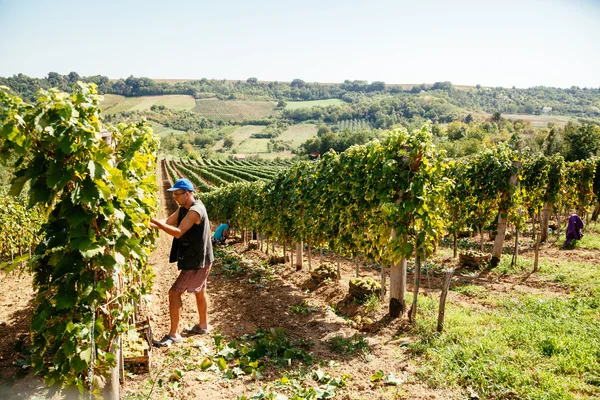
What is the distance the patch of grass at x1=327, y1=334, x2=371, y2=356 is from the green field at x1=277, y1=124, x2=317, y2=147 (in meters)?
102

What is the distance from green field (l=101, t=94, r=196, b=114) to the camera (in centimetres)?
13475

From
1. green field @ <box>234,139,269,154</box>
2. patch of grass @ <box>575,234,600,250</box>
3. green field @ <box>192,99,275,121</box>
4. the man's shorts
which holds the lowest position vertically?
green field @ <box>234,139,269,154</box>

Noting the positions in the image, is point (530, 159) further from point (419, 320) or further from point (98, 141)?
point (98, 141)

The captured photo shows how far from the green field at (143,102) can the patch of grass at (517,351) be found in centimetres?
13898

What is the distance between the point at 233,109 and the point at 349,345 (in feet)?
545

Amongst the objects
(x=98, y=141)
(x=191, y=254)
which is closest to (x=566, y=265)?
(x=191, y=254)

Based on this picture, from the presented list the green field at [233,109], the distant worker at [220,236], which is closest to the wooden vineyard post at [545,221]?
the distant worker at [220,236]

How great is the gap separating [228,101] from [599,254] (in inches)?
7107

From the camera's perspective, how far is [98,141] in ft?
9.55

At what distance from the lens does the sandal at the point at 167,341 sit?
16.2 ft

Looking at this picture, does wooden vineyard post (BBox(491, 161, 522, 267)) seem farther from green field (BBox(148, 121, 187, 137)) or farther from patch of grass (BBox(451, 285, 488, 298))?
green field (BBox(148, 121, 187, 137))

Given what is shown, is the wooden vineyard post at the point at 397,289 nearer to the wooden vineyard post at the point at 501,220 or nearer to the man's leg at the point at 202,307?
the man's leg at the point at 202,307

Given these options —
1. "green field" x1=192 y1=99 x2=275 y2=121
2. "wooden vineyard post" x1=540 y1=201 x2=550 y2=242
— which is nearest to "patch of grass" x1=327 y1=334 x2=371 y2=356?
"wooden vineyard post" x1=540 y1=201 x2=550 y2=242

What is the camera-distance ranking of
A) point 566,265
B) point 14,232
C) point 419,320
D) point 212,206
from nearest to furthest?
point 419,320, point 566,265, point 14,232, point 212,206
